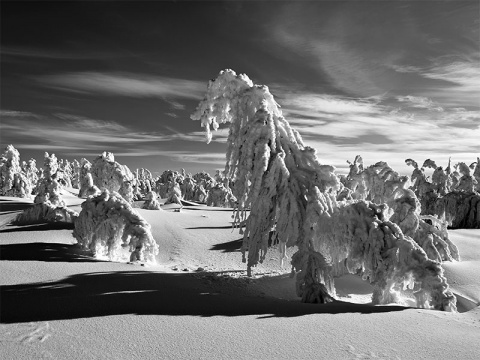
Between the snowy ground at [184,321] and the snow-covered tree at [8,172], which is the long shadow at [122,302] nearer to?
the snowy ground at [184,321]

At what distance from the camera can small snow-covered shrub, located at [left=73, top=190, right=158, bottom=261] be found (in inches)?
464

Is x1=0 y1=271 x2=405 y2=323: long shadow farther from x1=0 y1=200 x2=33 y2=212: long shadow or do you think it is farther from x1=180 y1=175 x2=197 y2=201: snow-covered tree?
x1=180 y1=175 x2=197 y2=201: snow-covered tree

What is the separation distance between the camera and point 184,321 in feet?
17.6

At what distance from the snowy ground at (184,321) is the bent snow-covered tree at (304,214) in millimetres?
1042

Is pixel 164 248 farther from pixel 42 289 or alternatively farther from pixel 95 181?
pixel 95 181

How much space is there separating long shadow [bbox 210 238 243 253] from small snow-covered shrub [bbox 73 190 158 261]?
4870 mm

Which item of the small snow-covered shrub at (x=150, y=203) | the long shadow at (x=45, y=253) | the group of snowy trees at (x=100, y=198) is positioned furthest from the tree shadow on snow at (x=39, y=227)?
the small snow-covered shrub at (x=150, y=203)

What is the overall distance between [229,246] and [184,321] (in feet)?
37.5

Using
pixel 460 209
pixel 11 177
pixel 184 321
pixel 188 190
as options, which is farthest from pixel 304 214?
pixel 188 190

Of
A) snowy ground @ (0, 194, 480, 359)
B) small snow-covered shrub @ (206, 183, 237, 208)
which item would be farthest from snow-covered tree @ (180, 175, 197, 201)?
snowy ground @ (0, 194, 480, 359)

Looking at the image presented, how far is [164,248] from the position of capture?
16.1 meters

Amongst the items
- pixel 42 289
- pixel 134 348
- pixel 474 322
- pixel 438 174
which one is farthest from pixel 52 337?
pixel 438 174

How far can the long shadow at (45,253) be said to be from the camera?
397 inches

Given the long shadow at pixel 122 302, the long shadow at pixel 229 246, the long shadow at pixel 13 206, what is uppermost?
the long shadow at pixel 122 302
